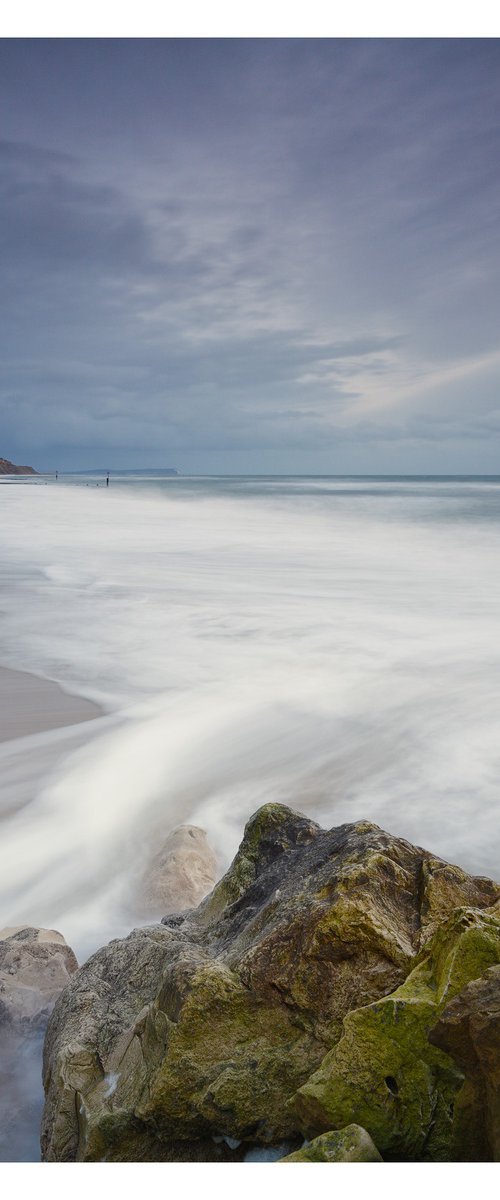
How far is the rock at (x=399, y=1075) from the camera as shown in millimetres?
1938

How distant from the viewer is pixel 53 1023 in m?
2.77

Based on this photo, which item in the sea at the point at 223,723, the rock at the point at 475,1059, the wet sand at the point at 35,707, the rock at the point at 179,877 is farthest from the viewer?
the wet sand at the point at 35,707

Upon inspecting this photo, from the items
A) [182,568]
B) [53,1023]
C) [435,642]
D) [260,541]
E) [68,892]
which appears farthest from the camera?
[260,541]

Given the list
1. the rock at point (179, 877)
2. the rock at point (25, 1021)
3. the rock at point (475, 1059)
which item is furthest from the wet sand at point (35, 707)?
the rock at point (475, 1059)

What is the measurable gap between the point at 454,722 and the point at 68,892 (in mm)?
4366

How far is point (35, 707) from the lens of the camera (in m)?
7.79

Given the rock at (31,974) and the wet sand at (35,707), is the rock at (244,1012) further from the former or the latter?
the wet sand at (35,707)

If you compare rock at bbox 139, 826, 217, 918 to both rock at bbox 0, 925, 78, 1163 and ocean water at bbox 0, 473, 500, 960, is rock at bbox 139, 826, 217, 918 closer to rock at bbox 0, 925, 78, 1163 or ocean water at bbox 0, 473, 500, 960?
ocean water at bbox 0, 473, 500, 960

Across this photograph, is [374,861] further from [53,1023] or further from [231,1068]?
[53,1023]

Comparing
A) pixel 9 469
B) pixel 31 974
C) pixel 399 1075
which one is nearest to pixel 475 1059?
pixel 399 1075

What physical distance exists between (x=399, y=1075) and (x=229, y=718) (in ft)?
19.0

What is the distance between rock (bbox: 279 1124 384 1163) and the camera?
1771 mm

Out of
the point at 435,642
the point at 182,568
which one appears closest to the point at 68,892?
the point at 435,642

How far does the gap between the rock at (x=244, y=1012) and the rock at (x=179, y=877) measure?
1512 mm
